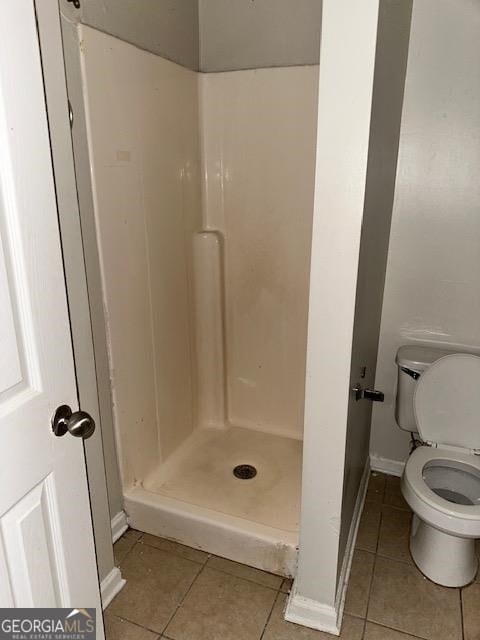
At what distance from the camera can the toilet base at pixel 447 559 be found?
1789 mm

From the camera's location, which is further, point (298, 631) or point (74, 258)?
point (298, 631)

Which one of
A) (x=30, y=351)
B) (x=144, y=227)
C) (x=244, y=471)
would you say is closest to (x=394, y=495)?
(x=244, y=471)

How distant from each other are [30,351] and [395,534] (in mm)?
1789

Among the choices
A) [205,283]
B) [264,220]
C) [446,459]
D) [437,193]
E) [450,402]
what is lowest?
[446,459]

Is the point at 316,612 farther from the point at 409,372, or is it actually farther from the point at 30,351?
the point at 30,351

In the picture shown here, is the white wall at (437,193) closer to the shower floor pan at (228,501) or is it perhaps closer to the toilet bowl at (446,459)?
the toilet bowl at (446,459)

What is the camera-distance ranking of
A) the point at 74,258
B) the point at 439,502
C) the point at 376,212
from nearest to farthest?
the point at 74,258
the point at 376,212
the point at 439,502

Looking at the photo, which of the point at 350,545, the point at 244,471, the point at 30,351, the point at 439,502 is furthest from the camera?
the point at 244,471

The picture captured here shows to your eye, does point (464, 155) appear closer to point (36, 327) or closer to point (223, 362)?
point (223, 362)

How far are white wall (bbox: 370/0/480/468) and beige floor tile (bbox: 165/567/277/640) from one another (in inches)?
44.3

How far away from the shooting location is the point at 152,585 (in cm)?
180

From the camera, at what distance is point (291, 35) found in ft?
6.70

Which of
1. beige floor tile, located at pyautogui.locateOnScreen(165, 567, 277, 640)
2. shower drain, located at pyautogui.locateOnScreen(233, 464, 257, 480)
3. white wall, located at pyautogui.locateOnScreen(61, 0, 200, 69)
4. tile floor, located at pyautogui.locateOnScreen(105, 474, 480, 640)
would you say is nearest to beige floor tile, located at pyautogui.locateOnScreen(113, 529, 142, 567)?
tile floor, located at pyautogui.locateOnScreen(105, 474, 480, 640)

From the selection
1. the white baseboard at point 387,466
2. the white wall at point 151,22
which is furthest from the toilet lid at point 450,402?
the white wall at point 151,22
